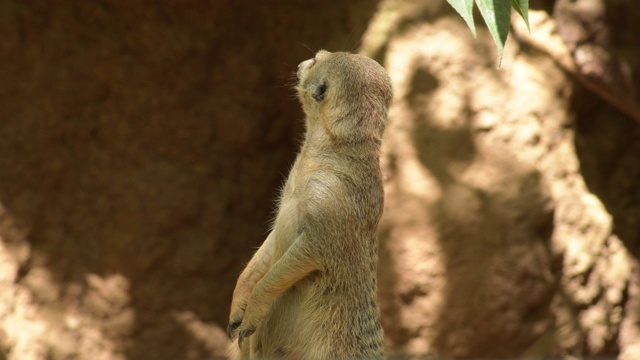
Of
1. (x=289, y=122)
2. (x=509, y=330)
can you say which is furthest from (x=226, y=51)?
(x=509, y=330)

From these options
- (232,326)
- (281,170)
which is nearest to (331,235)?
(232,326)

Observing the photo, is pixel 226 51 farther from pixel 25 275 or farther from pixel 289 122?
pixel 25 275

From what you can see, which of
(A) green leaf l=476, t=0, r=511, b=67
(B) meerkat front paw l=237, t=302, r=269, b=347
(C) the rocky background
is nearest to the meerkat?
(B) meerkat front paw l=237, t=302, r=269, b=347

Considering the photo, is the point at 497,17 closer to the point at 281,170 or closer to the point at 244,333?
the point at 244,333

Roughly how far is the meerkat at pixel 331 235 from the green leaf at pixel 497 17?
0.86m

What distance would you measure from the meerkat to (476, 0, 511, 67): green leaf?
860 millimetres

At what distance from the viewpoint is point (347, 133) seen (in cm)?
262

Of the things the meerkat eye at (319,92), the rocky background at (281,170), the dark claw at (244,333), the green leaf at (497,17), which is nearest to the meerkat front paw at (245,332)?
the dark claw at (244,333)

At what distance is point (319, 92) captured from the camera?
8.84ft

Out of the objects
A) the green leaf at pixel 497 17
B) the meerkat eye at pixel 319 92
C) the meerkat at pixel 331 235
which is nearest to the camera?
the green leaf at pixel 497 17

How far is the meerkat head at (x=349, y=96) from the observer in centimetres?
262

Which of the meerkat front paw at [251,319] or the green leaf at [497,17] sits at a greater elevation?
the green leaf at [497,17]

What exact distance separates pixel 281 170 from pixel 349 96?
219 cm

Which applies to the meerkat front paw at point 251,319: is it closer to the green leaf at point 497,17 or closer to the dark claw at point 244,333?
the dark claw at point 244,333
